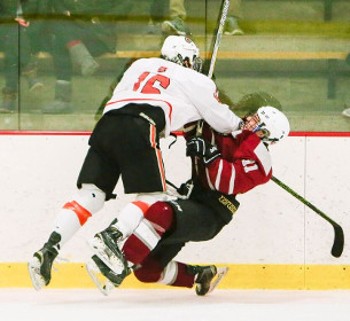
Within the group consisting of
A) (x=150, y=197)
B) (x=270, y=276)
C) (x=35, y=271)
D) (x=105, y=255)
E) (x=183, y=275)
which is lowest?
(x=270, y=276)

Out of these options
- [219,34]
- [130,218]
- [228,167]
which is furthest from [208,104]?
[219,34]

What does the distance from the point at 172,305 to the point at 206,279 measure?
16.4 inches

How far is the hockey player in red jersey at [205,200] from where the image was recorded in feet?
18.3

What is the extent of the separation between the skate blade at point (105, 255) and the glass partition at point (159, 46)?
1.32 metres

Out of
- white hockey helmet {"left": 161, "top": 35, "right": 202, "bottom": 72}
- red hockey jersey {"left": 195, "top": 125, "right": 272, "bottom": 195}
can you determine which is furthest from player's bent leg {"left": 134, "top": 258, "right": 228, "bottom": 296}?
white hockey helmet {"left": 161, "top": 35, "right": 202, "bottom": 72}

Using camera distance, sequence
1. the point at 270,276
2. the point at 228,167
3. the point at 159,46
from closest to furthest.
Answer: the point at 228,167 → the point at 270,276 → the point at 159,46

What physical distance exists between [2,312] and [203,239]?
1.00 metres

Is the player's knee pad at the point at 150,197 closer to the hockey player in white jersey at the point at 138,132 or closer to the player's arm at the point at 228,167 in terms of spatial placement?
the hockey player in white jersey at the point at 138,132

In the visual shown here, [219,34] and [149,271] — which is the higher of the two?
[219,34]

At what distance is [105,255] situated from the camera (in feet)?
17.6

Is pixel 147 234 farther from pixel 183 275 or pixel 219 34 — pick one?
pixel 219 34

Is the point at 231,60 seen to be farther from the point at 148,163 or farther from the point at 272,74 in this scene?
the point at 148,163

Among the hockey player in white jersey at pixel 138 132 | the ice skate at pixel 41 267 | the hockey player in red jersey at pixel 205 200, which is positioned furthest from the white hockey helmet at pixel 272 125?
the ice skate at pixel 41 267

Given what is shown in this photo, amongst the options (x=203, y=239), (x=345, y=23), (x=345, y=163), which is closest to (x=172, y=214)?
Answer: (x=203, y=239)
